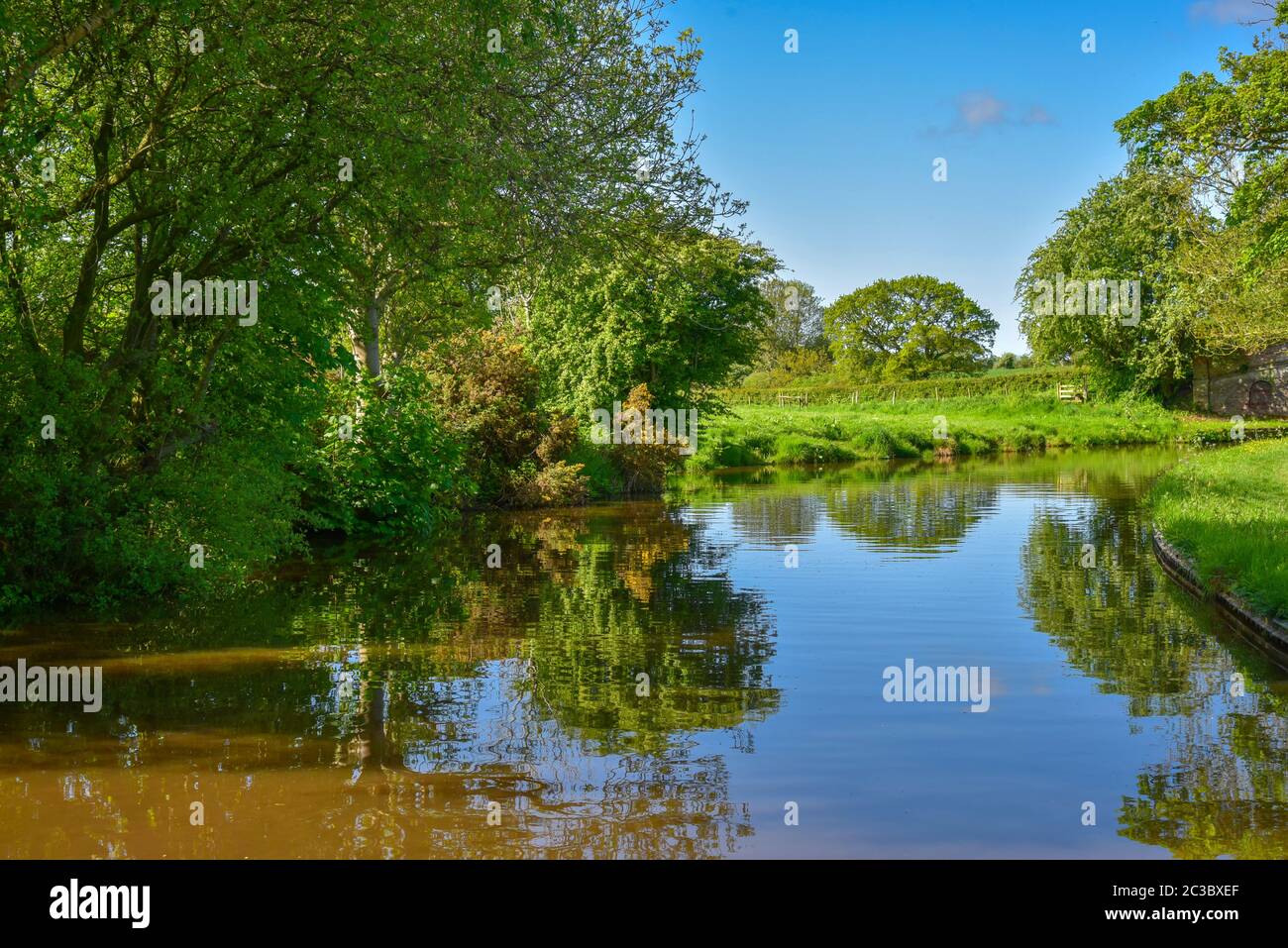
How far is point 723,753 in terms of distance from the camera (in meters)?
8.07

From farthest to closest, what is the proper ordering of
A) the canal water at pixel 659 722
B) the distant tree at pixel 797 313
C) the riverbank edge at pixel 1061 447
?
the distant tree at pixel 797 313
the riverbank edge at pixel 1061 447
the canal water at pixel 659 722

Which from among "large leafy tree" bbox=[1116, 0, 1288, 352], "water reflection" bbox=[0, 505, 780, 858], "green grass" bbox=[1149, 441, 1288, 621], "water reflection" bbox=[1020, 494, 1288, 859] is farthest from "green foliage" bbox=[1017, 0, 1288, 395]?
"water reflection" bbox=[0, 505, 780, 858]

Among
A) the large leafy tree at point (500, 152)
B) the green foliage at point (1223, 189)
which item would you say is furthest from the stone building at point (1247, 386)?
the large leafy tree at point (500, 152)

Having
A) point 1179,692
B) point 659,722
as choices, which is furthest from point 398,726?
point 1179,692

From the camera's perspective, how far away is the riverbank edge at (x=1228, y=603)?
1103cm

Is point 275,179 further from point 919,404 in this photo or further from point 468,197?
point 919,404

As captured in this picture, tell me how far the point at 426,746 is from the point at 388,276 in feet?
50.1

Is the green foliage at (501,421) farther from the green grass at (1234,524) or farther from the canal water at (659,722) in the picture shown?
the green grass at (1234,524)

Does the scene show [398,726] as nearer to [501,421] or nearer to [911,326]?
[501,421]

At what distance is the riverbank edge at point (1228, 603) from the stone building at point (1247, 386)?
50328 millimetres

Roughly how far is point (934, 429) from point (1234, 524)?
40.4m

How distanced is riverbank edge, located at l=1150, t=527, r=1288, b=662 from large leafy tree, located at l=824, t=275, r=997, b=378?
A: 258 ft

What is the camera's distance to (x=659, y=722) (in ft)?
29.1
